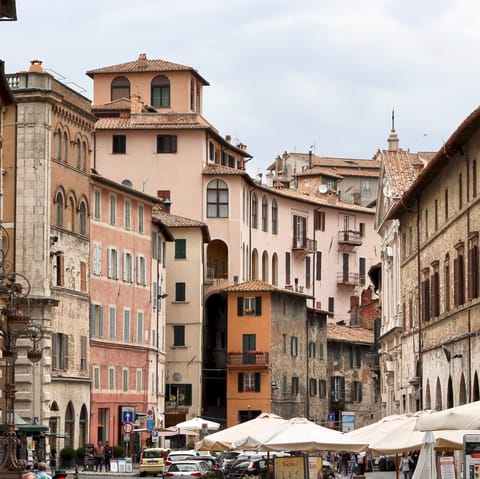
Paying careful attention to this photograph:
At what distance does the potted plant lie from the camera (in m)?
74.8

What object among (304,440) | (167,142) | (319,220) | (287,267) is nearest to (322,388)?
(287,267)

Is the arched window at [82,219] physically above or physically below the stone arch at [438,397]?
above

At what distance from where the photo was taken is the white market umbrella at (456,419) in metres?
25.6

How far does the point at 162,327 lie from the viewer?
99.6 metres

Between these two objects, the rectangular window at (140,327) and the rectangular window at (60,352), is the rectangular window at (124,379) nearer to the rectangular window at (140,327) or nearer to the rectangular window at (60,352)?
the rectangular window at (140,327)

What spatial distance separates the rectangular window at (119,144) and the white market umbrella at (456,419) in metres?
83.3

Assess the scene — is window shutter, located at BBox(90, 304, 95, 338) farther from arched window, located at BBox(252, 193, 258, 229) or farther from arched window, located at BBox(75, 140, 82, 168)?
arched window, located at BBox(252, 193, 258, 229)

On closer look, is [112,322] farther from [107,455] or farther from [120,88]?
[120,88]

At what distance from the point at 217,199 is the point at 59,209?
117 feet

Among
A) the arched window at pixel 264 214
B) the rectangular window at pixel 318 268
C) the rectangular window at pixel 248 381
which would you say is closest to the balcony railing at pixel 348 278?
the rectangular window at pixel 318 268

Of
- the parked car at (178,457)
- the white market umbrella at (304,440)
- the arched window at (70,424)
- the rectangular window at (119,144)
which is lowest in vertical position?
the parked car at (178,457)

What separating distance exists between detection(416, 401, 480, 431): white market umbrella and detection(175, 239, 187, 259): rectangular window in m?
78.5

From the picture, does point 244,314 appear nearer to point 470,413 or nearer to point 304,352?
point 304,352

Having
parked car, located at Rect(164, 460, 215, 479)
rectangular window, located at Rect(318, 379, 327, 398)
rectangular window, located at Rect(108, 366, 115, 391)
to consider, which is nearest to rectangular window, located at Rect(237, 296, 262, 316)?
rectangular window, located at Rect(318, 379, 327, 398)
